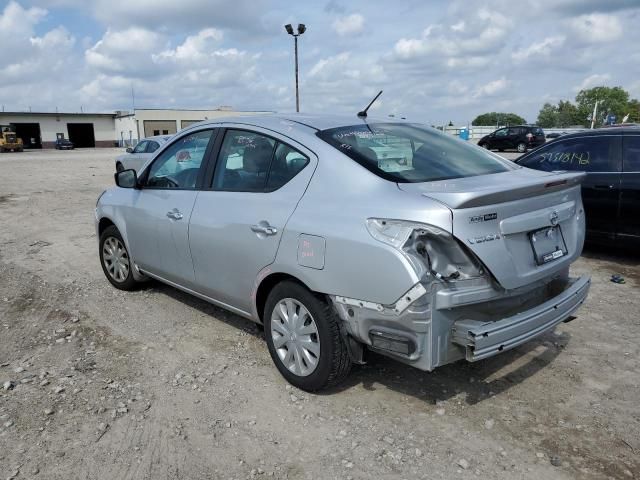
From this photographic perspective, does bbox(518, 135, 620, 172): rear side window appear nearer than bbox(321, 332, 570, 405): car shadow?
No

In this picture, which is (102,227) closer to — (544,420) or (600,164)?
(544,420)

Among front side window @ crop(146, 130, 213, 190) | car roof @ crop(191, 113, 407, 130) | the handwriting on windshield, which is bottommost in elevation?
the handwriting on windshield

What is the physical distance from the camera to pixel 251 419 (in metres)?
3.25

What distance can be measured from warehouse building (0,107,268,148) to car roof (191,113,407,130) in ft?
207

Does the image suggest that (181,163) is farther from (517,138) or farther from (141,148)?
(517,138)

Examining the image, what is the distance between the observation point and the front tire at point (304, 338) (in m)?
3.20

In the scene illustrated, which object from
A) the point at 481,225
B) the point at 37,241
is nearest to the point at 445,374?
the point at 481,225

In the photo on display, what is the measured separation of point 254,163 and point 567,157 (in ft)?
16.0

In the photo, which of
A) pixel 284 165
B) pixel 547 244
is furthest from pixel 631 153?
pixel 284 165

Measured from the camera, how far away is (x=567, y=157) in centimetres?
696

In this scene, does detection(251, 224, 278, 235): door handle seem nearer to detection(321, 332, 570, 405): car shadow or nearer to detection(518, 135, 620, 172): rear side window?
detection(321, 332, 570, 405): car shadow

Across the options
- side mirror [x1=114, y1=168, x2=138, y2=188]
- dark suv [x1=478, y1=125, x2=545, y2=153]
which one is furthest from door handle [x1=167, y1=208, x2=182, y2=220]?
dark suv [x1=478, y1=125, x2=545, y2=153]

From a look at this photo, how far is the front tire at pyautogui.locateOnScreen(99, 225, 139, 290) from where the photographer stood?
5375mm

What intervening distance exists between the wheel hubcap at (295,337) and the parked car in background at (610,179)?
15.3 feet
